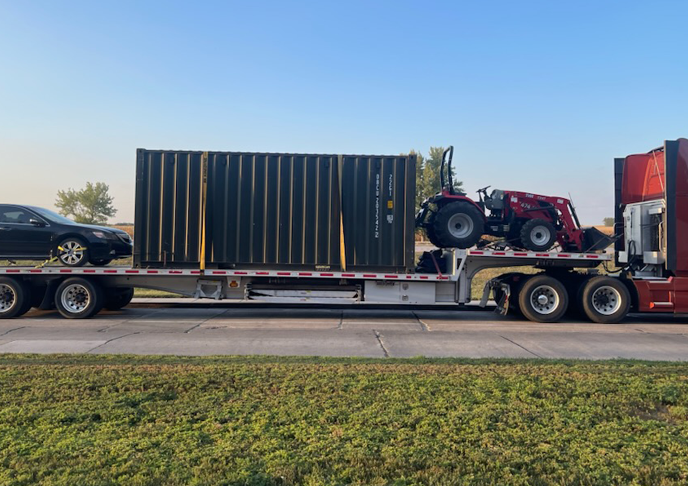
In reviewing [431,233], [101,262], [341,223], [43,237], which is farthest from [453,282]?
[43,237]

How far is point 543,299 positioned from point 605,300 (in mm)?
1416

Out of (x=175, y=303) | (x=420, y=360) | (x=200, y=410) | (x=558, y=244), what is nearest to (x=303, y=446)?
(x=200, y=410)

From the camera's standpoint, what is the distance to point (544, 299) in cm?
1105

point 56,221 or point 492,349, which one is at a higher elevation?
point 56,221

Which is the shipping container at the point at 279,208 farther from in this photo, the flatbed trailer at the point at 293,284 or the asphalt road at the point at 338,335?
the asphalt road at the point at 338,335

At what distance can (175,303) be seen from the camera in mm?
13516

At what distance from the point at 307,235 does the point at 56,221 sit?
18.6 feet

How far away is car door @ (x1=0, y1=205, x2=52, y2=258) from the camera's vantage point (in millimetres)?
10633

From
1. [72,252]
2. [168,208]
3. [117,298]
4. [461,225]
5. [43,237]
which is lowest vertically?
[117,298]

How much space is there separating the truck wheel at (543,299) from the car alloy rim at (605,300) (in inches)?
24.8

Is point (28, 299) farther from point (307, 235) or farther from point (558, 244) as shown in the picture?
point (558, 244)

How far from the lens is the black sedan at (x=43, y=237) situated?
10.6m

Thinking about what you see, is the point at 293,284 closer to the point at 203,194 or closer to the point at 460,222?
the point at 203,194

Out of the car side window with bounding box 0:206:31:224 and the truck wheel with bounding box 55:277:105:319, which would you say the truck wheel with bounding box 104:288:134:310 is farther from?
the car side window with bounding box 0:206:31:224
